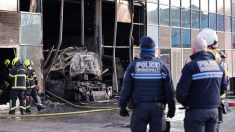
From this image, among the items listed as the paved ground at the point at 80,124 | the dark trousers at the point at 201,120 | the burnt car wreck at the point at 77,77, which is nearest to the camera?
the dark trousers at the point at 201,120

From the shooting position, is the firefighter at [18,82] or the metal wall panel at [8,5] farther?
the metal wall panel at [8,5]

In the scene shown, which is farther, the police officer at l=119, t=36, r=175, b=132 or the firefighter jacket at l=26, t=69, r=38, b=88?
the firefighter jacket at l=26, t=69, r=38, b=88

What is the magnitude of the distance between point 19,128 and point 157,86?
6394mm

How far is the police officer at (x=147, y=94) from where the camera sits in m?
6.30

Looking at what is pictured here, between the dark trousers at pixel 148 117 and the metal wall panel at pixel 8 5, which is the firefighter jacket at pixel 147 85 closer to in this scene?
the dark trousers at pixel 148 117

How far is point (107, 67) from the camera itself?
22.2 meters

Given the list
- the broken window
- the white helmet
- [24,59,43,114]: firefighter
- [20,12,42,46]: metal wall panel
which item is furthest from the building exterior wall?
the white helmet

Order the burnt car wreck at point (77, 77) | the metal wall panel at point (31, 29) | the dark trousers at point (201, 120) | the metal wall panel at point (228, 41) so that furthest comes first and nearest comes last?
the metal wall panel at point (228, 41) < the burnt car wreck at point (77, 77) < the metal wall panel at point (31, 29) < the dark trousers at point (201, 120)

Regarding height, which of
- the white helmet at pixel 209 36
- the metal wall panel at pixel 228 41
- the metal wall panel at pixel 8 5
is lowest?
the white helmet at pixel 209 36

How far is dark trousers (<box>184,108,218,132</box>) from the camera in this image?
600 cm

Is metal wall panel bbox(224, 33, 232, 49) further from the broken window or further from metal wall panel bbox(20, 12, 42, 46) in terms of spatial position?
metal wall panel bbox(20, 12, 42, 46)

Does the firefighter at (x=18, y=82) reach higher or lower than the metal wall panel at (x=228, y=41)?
lower

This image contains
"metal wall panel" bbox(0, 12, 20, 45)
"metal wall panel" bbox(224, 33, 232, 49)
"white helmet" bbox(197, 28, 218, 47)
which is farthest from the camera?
"metal wall panel" bbox(224, 33, 232, 49)

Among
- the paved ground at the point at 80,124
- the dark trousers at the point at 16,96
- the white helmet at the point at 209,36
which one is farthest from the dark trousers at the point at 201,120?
the dark trousers at the point at 16,96
